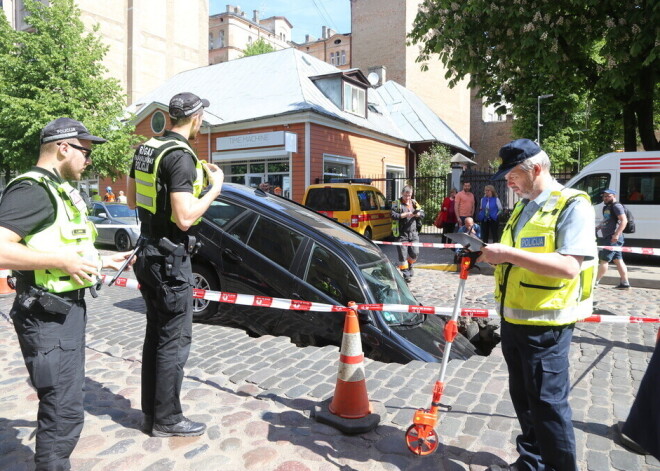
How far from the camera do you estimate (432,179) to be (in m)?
22.3

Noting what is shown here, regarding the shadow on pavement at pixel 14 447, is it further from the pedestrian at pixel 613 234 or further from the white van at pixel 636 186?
the white van at pixel 636 186

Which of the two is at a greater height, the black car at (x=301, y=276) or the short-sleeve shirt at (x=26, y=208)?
the short-sleeve shirt at (x=26, y=208)

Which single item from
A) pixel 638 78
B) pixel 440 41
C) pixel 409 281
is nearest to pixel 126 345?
pixel 409 281

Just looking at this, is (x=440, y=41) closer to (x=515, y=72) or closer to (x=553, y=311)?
(x=515, y=72)

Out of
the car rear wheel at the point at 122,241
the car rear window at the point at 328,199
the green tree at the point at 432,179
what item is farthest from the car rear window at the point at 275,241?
the green tree at the point at 432,179

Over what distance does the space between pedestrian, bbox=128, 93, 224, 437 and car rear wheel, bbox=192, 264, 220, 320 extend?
2.31 metres

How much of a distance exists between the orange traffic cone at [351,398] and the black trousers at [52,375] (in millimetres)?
1532

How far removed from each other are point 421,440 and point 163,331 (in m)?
1.62

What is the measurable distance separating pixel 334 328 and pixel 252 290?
1.01 meters

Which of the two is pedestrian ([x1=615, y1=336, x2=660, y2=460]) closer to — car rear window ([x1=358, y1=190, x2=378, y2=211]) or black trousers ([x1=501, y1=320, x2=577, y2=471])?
black trousers ([x1=501, y1=320, x2=577, y2=471])

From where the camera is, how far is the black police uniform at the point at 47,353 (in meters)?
2.25

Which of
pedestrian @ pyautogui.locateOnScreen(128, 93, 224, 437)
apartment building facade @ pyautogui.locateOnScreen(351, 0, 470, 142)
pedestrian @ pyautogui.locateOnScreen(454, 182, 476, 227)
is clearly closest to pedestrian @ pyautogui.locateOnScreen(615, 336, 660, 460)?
pedestrian @ pyautogui.locateOnScreen(128, 93, 224, 437)

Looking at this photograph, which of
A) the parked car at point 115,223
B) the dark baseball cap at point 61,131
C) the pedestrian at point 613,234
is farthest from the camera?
the parked car at point 115,223

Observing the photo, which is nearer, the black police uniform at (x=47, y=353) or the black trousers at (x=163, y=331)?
the black police uniform at (x=47, y=353)
